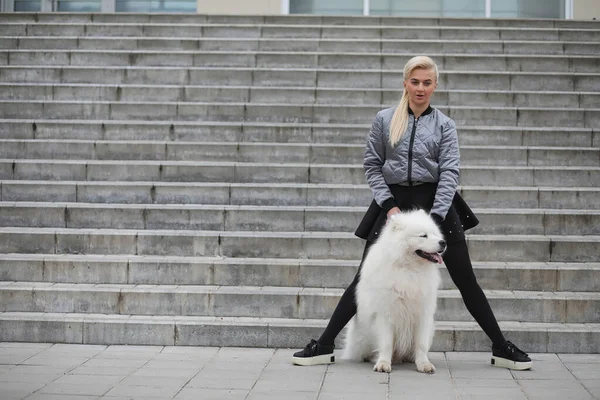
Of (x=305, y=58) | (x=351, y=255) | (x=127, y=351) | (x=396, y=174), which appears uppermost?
(x=305, y=58)

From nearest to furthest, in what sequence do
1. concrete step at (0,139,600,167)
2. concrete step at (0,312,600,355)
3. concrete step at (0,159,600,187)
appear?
concrete step at (0,312,600,355) < concrete step at (0,159,600,187) < concrete step at (0,139,600,167)

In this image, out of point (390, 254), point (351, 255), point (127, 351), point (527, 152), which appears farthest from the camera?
point (527, 152)

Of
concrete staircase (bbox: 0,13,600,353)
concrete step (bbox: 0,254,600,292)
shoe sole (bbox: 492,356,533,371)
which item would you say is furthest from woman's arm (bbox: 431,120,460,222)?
concrete step (bbox: 0,254,600,292)

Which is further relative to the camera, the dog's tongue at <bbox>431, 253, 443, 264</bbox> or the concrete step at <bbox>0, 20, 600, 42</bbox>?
the concrete step at <bbox>0, 20, 600, 42</bbox>

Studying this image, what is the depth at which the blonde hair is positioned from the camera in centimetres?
607

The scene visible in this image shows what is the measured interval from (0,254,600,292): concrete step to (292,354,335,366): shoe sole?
4.40 ft

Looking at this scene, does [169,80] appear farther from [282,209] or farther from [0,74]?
[282,209]

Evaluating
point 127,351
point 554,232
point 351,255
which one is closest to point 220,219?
point 351,255

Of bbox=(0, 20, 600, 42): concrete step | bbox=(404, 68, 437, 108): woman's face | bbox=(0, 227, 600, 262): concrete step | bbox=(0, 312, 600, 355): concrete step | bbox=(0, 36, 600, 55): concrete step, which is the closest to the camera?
bbox=(404, 68, 437, 108): woman's face

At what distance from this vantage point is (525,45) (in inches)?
479

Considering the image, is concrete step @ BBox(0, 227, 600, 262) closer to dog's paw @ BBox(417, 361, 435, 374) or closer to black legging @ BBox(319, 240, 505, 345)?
black legging @ BBox(319, 240, 505, 345)

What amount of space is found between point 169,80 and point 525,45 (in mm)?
5143

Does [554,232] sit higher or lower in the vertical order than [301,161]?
lower

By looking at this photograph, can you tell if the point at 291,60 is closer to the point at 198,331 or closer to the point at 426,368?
the point at 198,331
